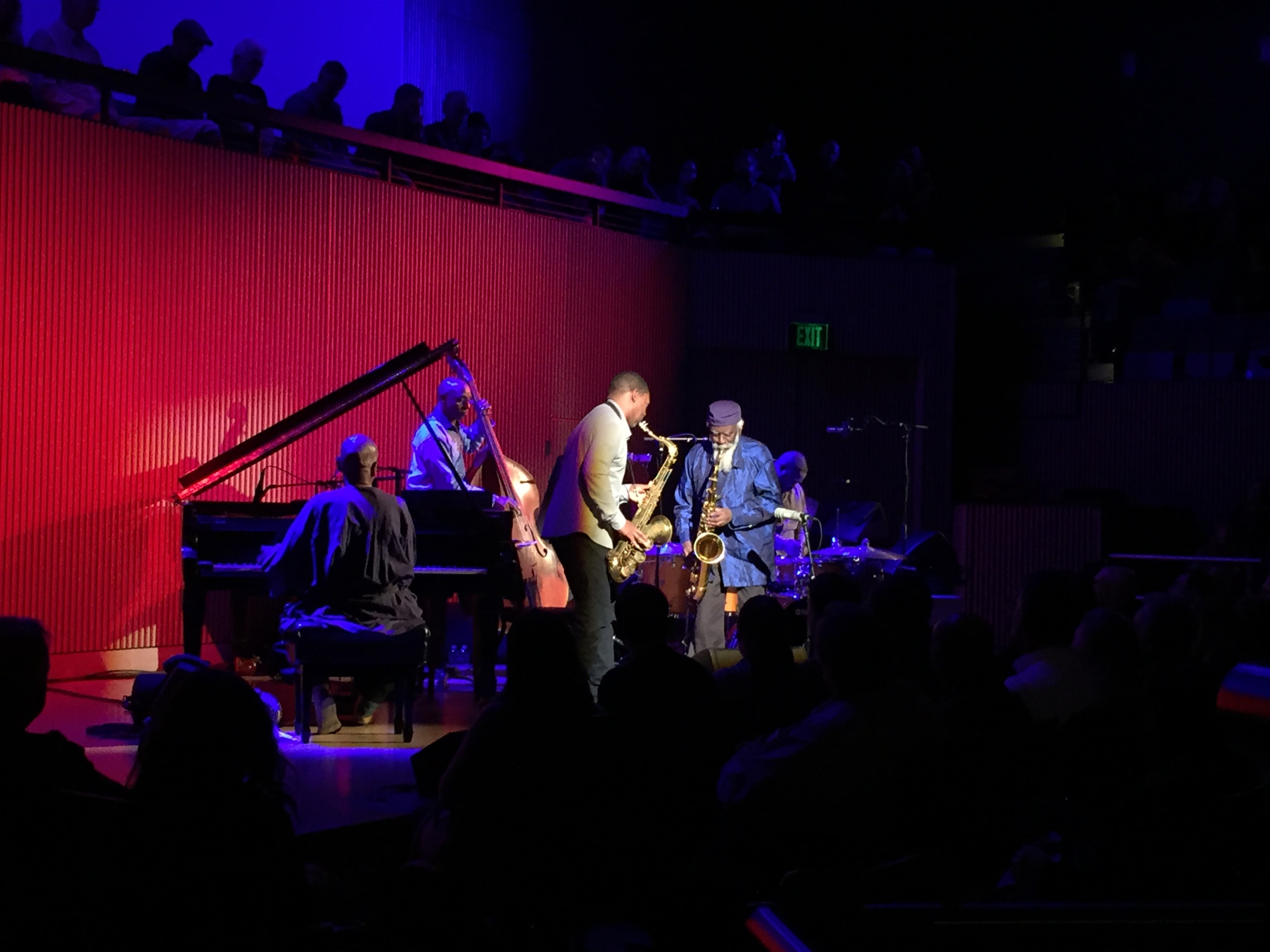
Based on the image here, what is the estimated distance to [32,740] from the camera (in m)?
2.60

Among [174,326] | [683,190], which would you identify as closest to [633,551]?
[174,326]

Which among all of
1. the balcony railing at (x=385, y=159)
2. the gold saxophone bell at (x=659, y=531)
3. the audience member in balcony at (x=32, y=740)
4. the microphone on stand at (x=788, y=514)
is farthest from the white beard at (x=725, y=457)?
the audience member in balcony at (x=32, y=740)

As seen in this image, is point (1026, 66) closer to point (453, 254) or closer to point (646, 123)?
point (646, 123)

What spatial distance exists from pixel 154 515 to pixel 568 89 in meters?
6.95

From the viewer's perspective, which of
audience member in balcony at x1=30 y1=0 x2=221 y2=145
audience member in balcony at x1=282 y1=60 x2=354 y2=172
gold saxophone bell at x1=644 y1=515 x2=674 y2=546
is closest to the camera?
gold saxophone bell at x1=644 y1=515 x2=674 y2=546

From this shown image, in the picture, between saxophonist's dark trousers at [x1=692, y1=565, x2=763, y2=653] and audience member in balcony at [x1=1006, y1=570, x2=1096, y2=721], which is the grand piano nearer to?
saxophonist's dark trousers at [x1=692, y1=565, x2=763, y2=653]

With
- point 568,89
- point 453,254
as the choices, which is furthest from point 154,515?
point 568,89

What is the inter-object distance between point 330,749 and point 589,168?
602 centimetres

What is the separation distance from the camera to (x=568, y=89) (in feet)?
43.0

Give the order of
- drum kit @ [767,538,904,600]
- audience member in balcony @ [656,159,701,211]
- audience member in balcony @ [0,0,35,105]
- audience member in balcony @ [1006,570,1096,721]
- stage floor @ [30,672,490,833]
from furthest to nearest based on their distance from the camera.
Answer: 1. audience member in balcony @ [656,159,701,211]
2. drum kit @ [767,538,904,600]
3. audience member in balcony @ [0,0,35,105]
4. stage floor @ [30,672,490,833]
5. audience member in balcony @ [1006,570,1096,721]

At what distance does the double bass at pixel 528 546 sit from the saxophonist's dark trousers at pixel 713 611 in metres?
0.81

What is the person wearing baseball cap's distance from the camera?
7.88 metres

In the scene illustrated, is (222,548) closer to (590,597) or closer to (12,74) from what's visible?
(590,597)

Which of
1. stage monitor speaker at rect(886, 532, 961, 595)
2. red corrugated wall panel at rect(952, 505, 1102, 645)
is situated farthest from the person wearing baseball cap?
red corrugated wall panel at rect(952, 505, 1102, 645)
